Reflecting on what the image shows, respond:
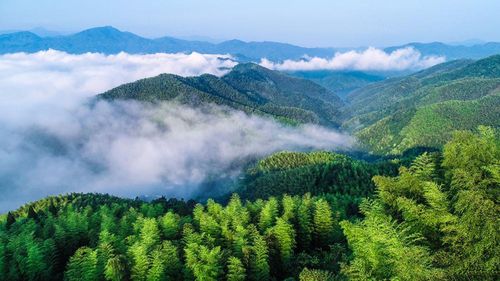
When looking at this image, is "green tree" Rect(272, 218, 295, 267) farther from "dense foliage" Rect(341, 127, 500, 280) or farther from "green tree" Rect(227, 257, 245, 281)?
"dense foliage" Rect(341, 127, 500, 280)

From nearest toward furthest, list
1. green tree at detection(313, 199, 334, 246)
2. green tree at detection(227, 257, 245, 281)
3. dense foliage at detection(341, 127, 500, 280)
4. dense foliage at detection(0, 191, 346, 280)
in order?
dense foliage at detection(341, 127, 500, 280), green tree at detection(227, 257, 245, 281), dense foliage at detection(0, 191, 346, 280), green tree at detection(313, 199, 334, 246)

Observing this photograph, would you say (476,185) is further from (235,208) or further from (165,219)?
(165,219)

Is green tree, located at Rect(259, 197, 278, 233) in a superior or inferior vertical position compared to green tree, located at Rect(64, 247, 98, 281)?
superior

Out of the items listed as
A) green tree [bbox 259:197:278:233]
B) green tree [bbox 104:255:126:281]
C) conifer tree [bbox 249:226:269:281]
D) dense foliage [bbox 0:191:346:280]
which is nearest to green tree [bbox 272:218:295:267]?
dense foliage [bbox 0:191:346:280]

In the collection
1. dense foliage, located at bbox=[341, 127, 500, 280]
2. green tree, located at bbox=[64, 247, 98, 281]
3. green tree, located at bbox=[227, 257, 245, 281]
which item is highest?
dense foliage, located at bbox=[341, 127, 500, 280]

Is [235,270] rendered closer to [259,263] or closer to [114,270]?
[259,263]

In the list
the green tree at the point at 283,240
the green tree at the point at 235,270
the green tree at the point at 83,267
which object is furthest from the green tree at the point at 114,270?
the green tree at the point at 283,240

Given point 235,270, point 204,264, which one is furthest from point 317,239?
point 204,264

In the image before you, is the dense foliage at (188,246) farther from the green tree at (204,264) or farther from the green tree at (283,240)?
the green tree at (283,240)

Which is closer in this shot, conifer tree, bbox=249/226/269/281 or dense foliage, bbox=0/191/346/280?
dense foliage, bbox=0/191/346/280
